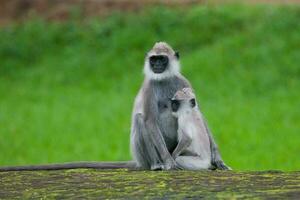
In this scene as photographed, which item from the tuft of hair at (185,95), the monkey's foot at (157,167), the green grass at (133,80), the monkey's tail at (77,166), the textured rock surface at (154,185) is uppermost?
the green grass at (133,80)

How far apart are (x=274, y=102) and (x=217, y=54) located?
3.35 meters

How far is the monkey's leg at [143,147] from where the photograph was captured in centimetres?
846

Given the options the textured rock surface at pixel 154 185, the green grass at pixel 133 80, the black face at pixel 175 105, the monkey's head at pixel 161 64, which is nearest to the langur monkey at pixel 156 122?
the monkey's head at pixel 161 64

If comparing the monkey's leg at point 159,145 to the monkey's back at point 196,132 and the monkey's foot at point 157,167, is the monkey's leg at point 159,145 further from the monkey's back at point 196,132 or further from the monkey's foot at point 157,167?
the monkey's back at point 196,132

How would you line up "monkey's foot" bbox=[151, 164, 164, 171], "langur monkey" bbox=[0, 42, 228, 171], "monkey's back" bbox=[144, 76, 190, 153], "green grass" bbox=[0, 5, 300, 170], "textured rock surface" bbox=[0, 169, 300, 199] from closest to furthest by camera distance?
"textured rock surface" bbox=[0, 169, 300, 199], "monkey's foot" bbox=[151, 164, 164, 171], "langur monkey" bbox=[0, 42, 228, 171], "monkey's back" bbox=[144, 76, 190, 153], "green grass" bbox=[0, 5, 300, 170]

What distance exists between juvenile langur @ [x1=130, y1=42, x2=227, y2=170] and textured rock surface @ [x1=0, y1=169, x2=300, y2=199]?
3.85 feet

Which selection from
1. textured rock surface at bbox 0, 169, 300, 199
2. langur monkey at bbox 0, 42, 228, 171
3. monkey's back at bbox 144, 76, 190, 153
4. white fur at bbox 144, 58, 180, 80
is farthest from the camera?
white fur at bbox 144, 58, 180, 80

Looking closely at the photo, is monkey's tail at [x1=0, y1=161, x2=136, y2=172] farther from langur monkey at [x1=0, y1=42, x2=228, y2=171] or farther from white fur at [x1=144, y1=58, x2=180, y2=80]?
white fur at [x1=144, y1=58, x2=180, y2=80]

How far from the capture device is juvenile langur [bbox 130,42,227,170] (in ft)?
27.7

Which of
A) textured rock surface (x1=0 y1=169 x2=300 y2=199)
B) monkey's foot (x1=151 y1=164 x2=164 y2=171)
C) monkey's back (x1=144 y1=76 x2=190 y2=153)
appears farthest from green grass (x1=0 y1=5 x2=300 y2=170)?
textured rock surface (x1=0 y1=169 x2=300 y2=199)

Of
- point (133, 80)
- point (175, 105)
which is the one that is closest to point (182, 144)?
point (175, 105)

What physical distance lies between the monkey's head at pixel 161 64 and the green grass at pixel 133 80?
7183 mm

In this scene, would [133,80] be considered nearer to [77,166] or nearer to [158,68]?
[158,68]

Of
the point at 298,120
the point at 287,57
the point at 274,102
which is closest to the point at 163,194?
the point at 298,120
